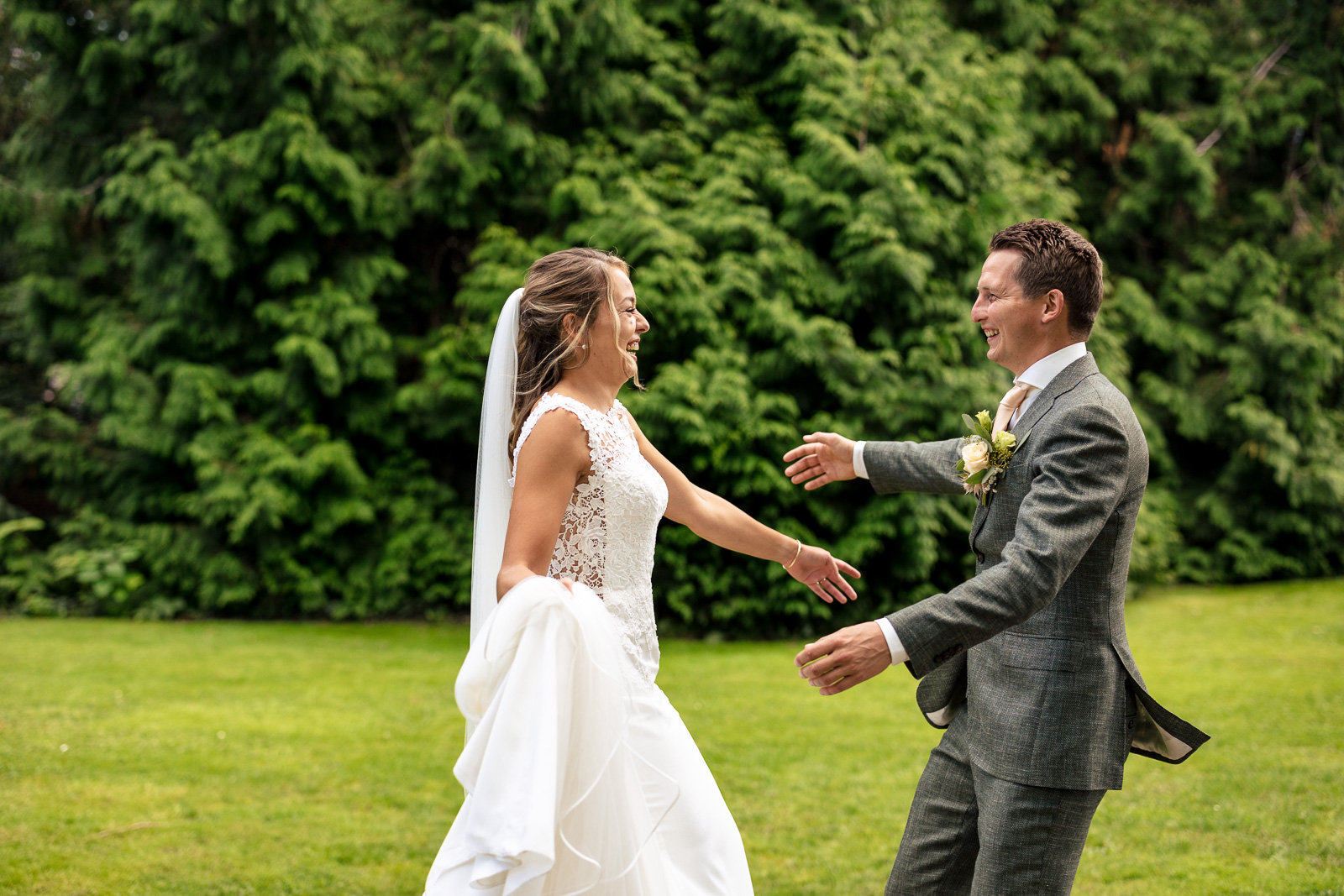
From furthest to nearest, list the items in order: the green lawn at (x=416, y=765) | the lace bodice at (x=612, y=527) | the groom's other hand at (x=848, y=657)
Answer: the green lawn at (x=416, y=765) < the lace bodice at (x=612, y=527) < the groom's other hand at (x=848, y=657)

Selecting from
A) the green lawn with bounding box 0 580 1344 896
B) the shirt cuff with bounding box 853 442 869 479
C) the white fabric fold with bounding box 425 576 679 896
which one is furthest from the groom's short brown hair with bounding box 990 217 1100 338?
the green lawn with bounding box 0 580 1344 896

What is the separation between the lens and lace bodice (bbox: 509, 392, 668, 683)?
116 inches

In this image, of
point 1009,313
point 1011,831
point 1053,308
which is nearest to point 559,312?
point 1009,313

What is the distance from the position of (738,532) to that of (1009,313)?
131 cm

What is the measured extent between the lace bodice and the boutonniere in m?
0.93

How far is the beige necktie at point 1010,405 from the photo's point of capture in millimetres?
2760

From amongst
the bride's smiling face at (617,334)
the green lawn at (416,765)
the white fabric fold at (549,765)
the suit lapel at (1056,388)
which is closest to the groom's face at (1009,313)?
the suit lapel at (1056,388)

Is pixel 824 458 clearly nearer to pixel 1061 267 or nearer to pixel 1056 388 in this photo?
pixel 1056 388

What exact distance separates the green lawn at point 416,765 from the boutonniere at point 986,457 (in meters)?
2.41

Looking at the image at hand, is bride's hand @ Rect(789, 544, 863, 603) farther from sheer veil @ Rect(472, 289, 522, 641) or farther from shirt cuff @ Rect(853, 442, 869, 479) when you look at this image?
sheer veil @ Rect(472, 289, 522, 641)

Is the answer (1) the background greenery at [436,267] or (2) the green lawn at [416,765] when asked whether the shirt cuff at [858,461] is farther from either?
(1) the background greenery at [436,267]

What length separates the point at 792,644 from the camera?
30.3 ft

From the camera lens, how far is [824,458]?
3.57 metres

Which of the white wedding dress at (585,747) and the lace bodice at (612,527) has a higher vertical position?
the lace bodice at (612,527)
